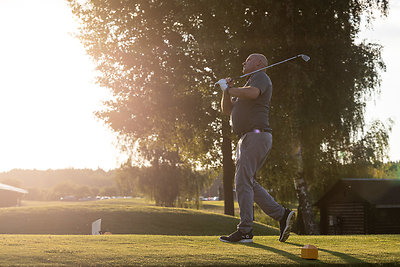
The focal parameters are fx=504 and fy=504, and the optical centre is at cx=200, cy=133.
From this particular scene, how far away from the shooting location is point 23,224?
81.8ft

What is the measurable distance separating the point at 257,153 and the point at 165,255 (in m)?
2.05

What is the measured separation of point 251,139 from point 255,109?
17.0 inches

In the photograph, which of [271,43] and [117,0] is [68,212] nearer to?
[117,0]

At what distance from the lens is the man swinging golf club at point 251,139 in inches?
277

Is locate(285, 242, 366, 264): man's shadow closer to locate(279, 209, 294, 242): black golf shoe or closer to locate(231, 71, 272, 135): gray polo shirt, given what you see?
locate(279, 209, 294, 242): black golf shoe

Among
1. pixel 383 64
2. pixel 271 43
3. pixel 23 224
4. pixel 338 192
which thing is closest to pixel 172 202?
pixel 338 192

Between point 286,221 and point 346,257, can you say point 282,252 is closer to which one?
point 346,257

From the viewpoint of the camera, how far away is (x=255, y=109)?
23.3 ft

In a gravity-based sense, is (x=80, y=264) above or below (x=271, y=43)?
below

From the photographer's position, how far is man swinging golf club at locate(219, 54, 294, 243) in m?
7.04

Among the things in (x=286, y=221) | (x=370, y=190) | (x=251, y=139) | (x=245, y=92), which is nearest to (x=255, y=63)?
(x=245, y=92)

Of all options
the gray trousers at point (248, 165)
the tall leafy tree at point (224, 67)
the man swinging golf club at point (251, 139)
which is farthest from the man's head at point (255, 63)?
the tall leafy tree at point (224, 67)

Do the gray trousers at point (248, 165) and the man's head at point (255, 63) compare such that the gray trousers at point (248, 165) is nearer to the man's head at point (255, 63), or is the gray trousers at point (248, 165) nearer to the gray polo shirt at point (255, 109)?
the gray polo shirt at point (255, 109)

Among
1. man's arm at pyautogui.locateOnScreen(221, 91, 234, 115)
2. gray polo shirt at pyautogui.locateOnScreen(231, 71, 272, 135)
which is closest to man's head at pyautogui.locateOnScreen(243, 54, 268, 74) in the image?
gray polo shirt at pyautogui.locateOnScreen(231, 71, 272, 135)
